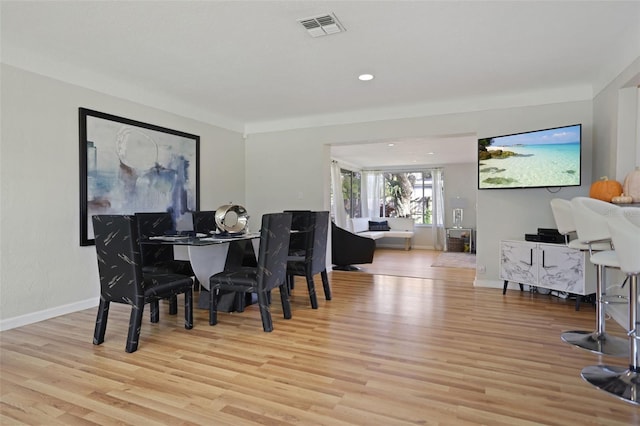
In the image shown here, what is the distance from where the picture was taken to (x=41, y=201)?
3.58 m

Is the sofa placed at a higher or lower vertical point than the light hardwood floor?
higher

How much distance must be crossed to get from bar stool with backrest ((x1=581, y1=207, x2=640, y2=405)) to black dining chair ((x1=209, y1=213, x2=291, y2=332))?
2279 millimetres

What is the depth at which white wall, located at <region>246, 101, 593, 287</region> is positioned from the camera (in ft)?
15.1

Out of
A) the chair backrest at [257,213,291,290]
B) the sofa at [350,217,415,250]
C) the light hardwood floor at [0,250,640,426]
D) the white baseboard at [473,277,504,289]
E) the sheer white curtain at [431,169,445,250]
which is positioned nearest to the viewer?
A: the light hardwood floor at [0,250,640,426]

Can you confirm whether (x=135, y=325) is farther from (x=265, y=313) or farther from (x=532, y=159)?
(x=532, y=159)

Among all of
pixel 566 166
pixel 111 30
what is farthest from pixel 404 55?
pixel 111 30

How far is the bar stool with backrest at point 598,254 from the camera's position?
8.11ft

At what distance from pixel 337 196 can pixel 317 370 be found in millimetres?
7060

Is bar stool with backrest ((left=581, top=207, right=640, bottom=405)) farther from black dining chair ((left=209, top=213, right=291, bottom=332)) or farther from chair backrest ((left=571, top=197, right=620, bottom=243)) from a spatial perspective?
black dining chair ((left=209, top=213, right=291, bottom=332))

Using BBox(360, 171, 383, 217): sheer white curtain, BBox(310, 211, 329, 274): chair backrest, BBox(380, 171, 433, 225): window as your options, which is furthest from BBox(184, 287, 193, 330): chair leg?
BBox(380, 171, 433, 225): window

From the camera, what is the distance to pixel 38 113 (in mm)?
3545

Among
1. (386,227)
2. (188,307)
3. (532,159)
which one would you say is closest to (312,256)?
(188,307)

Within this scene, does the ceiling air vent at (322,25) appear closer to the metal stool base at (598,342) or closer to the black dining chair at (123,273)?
the black dining chair at (123,273)

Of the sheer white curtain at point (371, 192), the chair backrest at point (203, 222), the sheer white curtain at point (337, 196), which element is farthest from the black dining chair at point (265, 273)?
the sheer white curtain at point (371, 192)
